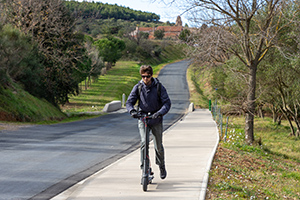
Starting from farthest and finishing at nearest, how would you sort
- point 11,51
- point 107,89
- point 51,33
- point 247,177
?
point 107,89, point 51,33, point 11,51, point 247,177

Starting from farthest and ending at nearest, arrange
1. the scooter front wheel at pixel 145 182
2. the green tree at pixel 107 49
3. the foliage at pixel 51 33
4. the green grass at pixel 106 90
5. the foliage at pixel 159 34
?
the foliage at pixel 159 34 < the green tree at pixel 107 49 < the green grass at pixel 106 90 < the foliage at pixel 51 33 < the scooter front wheel at pixel 145 182

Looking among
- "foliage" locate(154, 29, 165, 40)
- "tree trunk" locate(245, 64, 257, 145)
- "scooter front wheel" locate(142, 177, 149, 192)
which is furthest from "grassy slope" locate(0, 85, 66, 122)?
"foliage" locate(154, 29, 165, 40)

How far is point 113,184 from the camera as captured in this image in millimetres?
6930

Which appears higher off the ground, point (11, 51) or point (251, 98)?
point (11, 51)

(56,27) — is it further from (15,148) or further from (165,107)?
(165,107)

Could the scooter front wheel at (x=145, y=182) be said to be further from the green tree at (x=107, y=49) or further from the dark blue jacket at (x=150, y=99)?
the green tree at (x=107, y=49)

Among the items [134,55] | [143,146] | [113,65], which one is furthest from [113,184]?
[134,55]

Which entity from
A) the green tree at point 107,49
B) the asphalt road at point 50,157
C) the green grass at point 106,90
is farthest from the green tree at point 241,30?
the green tree at point 107,49

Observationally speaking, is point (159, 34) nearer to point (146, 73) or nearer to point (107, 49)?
point (107, 49)

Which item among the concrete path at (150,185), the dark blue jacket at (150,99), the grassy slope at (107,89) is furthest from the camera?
the grassy slope at (107,89)

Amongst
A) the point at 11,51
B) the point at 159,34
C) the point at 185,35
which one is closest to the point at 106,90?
the point at 11,51

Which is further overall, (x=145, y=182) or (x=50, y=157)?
(x=50, y=157)

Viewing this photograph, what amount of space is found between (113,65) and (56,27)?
66.3m

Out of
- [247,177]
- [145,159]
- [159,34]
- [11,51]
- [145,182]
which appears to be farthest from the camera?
[159,34]
